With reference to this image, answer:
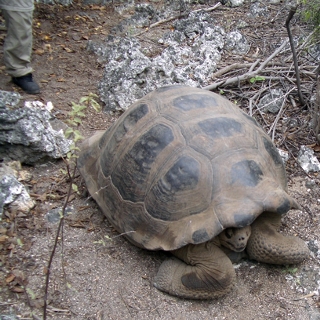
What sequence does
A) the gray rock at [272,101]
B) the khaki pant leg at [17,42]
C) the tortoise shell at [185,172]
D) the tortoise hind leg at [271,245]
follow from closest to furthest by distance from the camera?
the tortoise shell at [185,172], the tortoise hind leg at [271,245], the khaki pant leg at [17,42], the gray rock at [272,101]

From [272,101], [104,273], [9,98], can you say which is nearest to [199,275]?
[104,273]

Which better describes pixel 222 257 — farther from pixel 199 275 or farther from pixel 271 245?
pixel 271 245

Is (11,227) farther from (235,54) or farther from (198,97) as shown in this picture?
(235,54)

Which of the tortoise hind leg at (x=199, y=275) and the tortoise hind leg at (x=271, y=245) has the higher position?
the tortoise hind leg at (x=271, y=245)

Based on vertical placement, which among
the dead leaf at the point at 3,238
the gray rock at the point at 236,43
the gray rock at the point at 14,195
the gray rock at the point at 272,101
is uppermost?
the gray rock at the point at 236,43

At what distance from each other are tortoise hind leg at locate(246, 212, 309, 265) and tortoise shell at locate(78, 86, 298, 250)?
0.60ft

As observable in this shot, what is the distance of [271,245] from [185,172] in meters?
0.62

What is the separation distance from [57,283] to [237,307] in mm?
949

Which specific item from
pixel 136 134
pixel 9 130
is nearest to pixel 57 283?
pixel 136 134

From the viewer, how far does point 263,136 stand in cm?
255

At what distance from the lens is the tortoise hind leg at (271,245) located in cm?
233

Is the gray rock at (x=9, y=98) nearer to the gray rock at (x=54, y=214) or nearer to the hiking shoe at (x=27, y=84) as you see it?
the hiking shoe at (x=27, y=84)

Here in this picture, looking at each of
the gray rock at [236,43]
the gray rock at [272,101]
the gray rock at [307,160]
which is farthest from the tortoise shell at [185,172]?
the gray rock at [236,43]

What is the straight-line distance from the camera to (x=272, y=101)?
3828 millimetres
